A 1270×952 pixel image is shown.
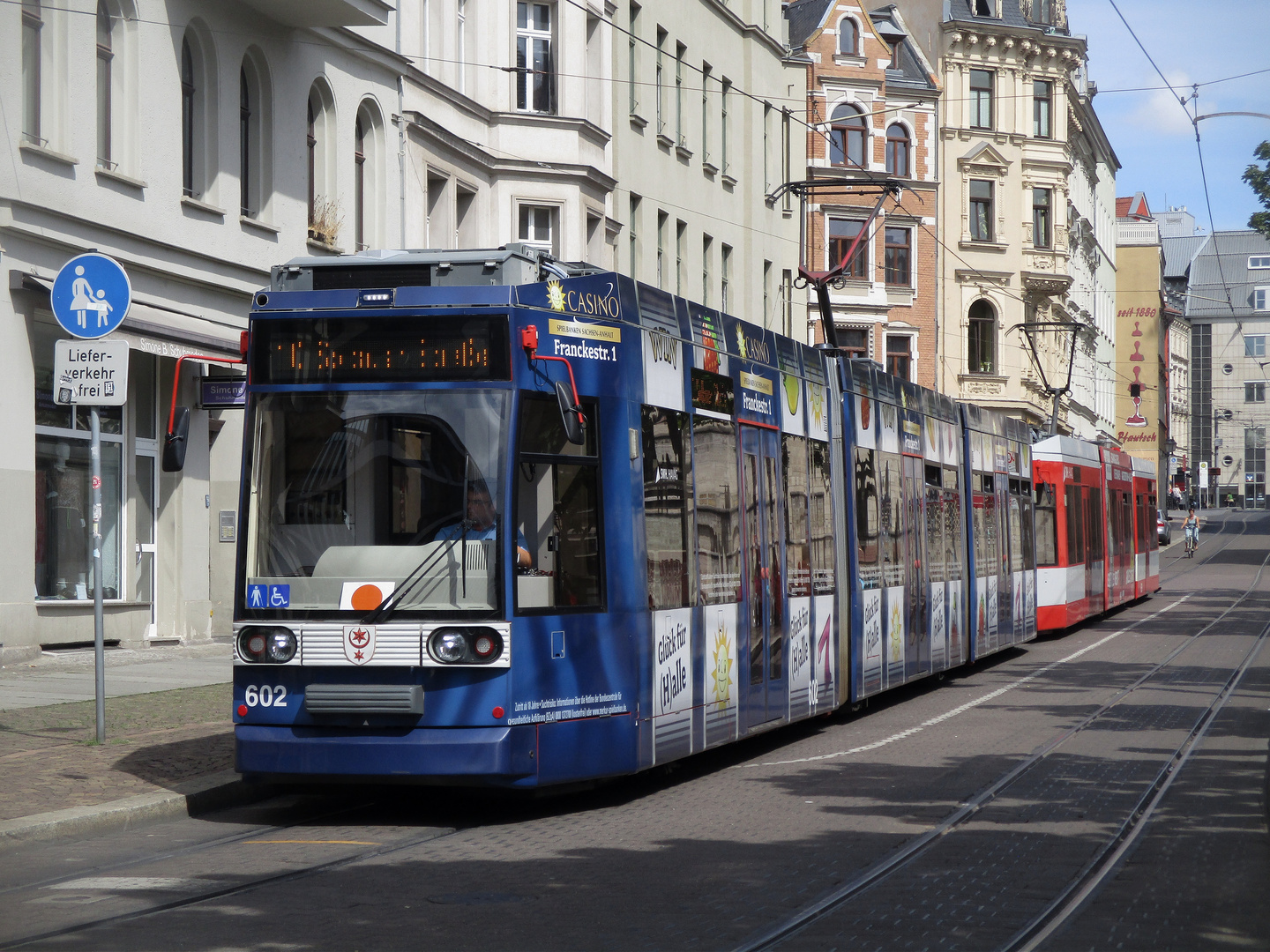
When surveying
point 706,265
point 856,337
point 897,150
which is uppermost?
point 897,150

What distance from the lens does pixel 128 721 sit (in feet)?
43.4

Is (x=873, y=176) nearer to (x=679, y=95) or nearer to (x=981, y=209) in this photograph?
(x=981, y=209)

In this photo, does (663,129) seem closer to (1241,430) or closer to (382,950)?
(382,950)

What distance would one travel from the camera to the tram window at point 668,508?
1033 centimetres

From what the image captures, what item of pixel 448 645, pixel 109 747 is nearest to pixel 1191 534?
pixel 109 747

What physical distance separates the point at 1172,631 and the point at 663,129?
550 inches

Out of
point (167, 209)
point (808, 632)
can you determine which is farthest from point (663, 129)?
point (808, 632)

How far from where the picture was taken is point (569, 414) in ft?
29.6

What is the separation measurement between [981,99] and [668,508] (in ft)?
177

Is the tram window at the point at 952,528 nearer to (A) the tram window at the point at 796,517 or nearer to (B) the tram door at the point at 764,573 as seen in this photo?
(A) the tram window at the point at 796,517

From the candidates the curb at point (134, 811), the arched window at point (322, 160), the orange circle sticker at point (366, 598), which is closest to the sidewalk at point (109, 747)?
the curb at point (134, 811)

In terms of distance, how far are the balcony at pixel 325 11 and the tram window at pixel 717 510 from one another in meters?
12.4

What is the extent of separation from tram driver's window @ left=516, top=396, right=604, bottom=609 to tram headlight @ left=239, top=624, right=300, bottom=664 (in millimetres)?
1255

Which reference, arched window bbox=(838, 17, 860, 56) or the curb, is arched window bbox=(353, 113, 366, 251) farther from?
arched window bbox=(838, 17, 860, 56)
